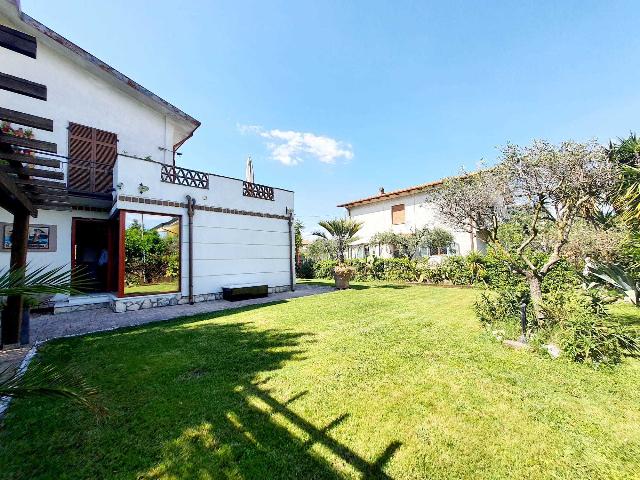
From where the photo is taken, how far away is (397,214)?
23.3m

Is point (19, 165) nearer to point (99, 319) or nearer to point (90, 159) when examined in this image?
point (99, 319)

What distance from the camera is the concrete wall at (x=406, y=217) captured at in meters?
19.5

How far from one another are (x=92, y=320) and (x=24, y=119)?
6.90 metres

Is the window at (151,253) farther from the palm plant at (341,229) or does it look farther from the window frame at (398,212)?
the window frame at (398,212)

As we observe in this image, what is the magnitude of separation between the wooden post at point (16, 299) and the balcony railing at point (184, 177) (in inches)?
191

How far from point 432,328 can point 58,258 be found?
11.9m

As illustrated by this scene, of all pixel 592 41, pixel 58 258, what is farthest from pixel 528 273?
pixel 58 258

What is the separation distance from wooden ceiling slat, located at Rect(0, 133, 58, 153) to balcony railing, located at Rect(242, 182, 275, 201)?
8.66 metres

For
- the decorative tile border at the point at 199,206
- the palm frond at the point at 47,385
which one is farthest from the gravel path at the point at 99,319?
the palm frond at the point at 47,385

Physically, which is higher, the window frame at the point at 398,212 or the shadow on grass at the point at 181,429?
the window frame at the point at 398,212

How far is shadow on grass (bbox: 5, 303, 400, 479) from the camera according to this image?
2283 millimetres

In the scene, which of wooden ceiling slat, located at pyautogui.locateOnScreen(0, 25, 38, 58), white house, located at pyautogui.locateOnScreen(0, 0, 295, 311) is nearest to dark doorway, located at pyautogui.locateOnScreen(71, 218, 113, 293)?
white house, located at pyautogui.locateOnScreen(0, 0, 295, 311)

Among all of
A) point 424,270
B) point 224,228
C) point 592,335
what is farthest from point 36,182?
point 424,270

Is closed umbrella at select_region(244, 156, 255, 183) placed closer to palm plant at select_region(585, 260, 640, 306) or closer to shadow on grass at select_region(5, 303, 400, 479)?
shadow on grass at select_region(5, 303, 400, 479)
